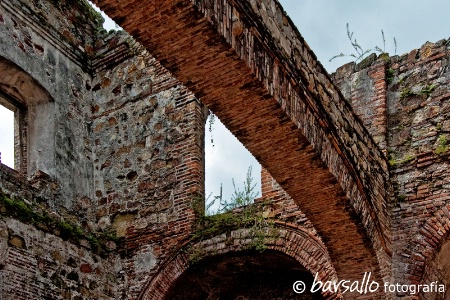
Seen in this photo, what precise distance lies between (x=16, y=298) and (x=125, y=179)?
93.1 inches

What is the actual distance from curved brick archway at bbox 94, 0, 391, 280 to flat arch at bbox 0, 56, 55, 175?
11.4 ft

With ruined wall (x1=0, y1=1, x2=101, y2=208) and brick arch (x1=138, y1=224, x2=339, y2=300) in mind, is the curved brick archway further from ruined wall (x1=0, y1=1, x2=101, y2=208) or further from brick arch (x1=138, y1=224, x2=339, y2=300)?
ruined wall (x1=0, y1=1, x2=101, y2=208)

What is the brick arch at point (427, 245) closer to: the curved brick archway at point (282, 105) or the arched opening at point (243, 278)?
the curved brick archway at point (282, 105)

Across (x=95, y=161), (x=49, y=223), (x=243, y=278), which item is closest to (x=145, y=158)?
(x=95, y=161)

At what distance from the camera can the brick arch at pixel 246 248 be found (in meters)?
8.41

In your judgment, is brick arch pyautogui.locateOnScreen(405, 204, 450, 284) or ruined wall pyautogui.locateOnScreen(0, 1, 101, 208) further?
ruined wall pyautogui.locateOnScreen(0, 1, 101, 208)

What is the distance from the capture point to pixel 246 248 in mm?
8789

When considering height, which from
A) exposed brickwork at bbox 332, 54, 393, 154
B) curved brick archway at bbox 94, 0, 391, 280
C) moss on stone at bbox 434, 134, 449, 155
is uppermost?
exposed brickwork at bbox 332, 54, 393, 154

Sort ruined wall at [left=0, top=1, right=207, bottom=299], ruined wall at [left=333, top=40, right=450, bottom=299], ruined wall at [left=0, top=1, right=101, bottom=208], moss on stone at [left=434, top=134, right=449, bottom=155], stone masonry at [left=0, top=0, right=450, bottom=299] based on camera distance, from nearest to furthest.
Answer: stone masonry at [left=0, top=0, right=450, bottom=299]
ruined wall at [left=333, top=40, right=450, bottom=299]
moss on stone at [left=434, top=134, right=449, bottom=155]
ruined wall at [left=0, top=1, right=207, bottom=299]
ruined wall at [left=0, top=1, right=101, bottom=208]

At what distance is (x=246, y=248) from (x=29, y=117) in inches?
122

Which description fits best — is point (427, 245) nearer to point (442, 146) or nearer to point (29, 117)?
point (442, 146)

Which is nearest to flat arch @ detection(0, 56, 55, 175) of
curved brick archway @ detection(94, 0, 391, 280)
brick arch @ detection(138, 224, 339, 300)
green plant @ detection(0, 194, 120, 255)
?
green plant @ detection(0, 194, 120, 255)

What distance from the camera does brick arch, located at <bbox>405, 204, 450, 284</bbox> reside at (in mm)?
7996

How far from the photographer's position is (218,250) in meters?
8.93
